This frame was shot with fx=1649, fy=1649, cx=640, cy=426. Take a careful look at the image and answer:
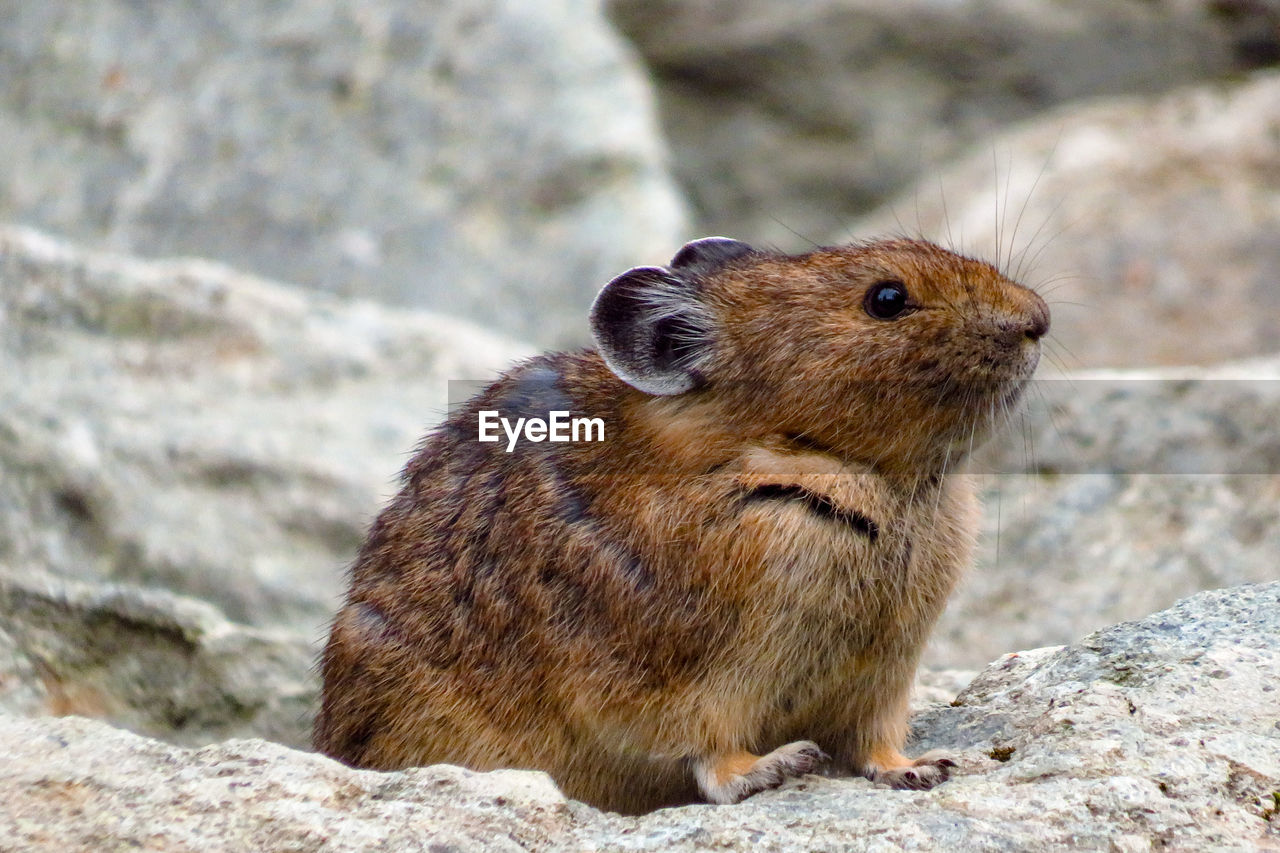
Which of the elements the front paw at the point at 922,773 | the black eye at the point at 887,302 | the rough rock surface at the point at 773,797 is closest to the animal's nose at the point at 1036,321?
the black eye at the point at 887,302

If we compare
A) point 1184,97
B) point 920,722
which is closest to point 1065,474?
point 920,722

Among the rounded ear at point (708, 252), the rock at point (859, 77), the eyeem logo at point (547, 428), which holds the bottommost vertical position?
the eyeem logo at point (547, 428)

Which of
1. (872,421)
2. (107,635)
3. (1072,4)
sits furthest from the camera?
(1072,4)

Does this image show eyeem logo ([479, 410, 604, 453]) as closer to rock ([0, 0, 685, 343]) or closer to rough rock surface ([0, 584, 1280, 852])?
rough rock surface ([0, 584, 1280, 852])

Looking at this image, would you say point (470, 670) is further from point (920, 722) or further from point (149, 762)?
point (920, 722)

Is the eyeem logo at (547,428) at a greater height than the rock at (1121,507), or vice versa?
the eyeem logo at (547,428)

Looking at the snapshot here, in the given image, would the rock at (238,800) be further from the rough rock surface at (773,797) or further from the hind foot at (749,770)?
the hind foot at (749,770)

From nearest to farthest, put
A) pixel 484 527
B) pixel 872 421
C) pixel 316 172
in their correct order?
pixel 872 421 < pixel 484 527 < pixel 316 172
